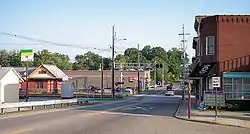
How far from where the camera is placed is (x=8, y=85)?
52594 millimetres

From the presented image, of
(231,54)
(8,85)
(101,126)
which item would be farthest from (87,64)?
(101,126)

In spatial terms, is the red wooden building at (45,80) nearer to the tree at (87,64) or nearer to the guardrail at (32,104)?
the guardrail at (32,104)

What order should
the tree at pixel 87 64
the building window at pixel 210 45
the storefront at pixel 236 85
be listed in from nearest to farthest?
the storefront at pixel 236 85, the building window at pixel 210 45, the tree at pixel 87 64

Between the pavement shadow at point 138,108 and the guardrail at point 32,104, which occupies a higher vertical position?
the guardrail at point 32,104

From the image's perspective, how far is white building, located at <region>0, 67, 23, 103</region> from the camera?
5125 centimetres

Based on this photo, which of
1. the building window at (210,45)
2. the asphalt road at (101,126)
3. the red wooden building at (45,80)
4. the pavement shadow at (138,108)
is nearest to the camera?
the asphalt road at (101,126)

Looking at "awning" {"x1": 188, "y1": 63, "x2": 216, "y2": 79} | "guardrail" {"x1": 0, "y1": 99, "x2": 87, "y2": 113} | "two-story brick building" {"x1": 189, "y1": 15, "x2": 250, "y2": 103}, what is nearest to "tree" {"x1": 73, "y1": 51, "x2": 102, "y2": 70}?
"guardrail" {"x1": 0, "y1": 99, "x2": 87, "y2": 113}

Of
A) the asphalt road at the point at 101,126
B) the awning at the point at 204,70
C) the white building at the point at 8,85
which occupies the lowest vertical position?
the asphalt road at the point at 101,126

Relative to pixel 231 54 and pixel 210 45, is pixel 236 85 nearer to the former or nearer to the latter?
pixel 231 54

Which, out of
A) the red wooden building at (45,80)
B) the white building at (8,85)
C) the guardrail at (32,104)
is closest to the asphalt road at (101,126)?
the guardrail at (32,104)

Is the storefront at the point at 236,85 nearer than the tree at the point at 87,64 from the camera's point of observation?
Yes

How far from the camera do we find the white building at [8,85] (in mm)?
51247

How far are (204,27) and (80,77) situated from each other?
89052mm

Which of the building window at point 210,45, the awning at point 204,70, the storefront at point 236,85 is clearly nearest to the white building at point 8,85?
the awning at point 204,70
